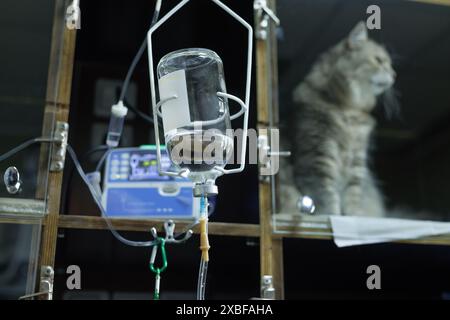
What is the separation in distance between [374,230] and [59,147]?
0.62m

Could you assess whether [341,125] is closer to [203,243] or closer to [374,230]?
[374,230]

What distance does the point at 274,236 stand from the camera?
0.88m

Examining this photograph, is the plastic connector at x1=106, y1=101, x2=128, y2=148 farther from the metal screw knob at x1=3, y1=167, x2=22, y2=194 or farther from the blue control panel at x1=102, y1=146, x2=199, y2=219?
the metal screw knob at x1=3, y1=167, x2=22, y2=194

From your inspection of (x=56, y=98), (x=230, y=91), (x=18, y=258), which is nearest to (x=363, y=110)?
(x=230, y=91)

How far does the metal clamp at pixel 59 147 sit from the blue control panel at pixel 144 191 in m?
0.12

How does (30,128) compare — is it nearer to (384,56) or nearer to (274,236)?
(274,236)

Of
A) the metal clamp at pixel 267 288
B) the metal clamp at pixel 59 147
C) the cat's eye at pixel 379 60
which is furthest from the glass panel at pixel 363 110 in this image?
the metal clamp at pixel 59 147

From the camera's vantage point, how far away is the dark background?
3.03 ft

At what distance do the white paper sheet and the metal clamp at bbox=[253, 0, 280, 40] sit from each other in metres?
0.40

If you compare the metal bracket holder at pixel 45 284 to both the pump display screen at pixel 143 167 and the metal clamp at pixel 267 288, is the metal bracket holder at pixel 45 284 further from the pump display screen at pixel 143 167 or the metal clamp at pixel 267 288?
the metal clamp at pixel 267 288

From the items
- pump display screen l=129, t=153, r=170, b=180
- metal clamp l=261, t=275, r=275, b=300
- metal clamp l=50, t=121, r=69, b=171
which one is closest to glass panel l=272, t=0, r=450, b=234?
metal clamp l=261, t=275, r=275, b=300

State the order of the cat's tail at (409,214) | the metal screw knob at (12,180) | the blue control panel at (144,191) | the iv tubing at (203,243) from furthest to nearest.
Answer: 1. the cat's tail at (409,214)
2. the blue control panel at (144,191)
3. the metal screw knob at (12,180)
4. the iv tubing at (203,243)

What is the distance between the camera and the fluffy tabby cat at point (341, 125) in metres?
1.18
